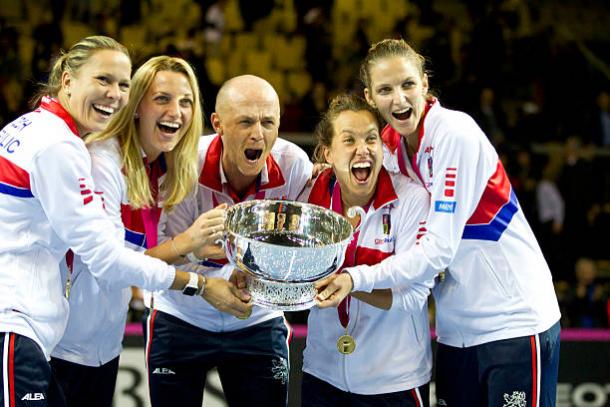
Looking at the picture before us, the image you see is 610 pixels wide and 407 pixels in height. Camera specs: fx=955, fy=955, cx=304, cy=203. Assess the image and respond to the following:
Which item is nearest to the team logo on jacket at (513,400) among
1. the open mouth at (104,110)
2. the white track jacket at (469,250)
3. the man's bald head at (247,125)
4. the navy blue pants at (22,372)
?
the white track jacket at (469,250)

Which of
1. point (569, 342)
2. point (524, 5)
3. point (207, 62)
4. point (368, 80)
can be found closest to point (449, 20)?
point (524, 5)

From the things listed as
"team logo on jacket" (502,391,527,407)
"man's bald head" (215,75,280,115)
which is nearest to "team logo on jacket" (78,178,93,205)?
"man's bald head" (215,75,280,115)

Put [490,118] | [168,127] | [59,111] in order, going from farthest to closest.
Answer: [490,118] < [168,127] < [59,111]

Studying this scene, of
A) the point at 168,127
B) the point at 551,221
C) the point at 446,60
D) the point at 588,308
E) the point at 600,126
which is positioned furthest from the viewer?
the point at 446,60

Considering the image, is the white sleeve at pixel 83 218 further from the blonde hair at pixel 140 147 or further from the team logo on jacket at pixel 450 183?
the team logo on jacket at pixel 450 183

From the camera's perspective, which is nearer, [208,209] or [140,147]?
[140,147]

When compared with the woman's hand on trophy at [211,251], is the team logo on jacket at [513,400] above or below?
below

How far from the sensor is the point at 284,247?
341 cm

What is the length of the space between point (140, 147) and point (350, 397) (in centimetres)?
133

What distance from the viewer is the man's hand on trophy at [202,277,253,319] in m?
3.75

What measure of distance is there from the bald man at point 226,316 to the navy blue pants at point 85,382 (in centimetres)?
18

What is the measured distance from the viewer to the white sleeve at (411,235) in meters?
3.78

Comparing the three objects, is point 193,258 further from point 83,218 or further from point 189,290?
point 83,218

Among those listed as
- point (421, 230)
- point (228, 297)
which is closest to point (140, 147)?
point (228, 297)
